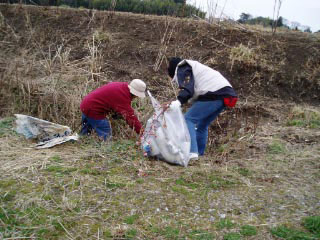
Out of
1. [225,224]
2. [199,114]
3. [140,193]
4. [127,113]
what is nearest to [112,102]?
[127,113]

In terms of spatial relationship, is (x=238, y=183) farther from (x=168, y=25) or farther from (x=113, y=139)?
(x=168, y=25)

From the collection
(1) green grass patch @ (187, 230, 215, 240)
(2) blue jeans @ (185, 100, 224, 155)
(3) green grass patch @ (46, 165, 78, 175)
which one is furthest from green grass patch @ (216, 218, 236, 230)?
(3) green grass patch @ (46, 165, 78, 175)

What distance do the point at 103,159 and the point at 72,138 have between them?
0.61m

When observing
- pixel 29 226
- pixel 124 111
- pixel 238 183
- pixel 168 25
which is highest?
pixel 168 25

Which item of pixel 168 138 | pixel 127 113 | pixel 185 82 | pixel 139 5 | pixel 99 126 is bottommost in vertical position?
pixel 99 126

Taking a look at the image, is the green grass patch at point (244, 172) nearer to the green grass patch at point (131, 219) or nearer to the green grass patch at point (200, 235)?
the green grass patch at point (200, 235)

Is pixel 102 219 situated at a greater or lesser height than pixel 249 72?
lesser

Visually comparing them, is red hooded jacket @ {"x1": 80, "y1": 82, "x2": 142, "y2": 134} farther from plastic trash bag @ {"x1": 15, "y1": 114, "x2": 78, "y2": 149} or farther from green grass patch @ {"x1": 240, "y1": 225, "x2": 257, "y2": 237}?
green grass patch @ {"x1": 240, "y1": 225, "x2": 257, "y2": 237}

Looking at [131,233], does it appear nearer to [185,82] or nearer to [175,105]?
[175,105]

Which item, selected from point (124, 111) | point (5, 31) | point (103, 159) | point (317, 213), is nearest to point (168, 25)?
point (5, 31)

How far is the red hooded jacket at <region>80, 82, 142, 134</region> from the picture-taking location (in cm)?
398

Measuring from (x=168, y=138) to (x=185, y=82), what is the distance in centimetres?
64

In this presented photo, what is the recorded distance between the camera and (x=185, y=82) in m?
3.62

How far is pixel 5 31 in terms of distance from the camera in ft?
25.4
